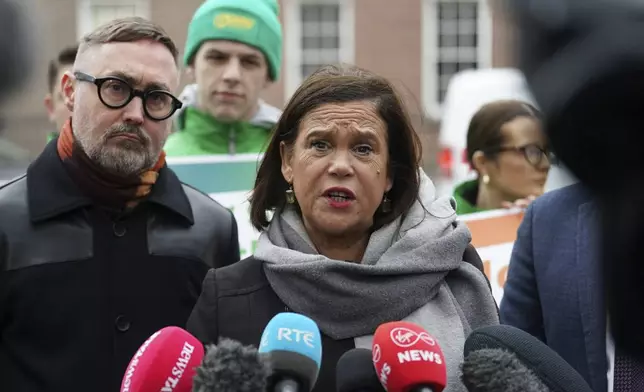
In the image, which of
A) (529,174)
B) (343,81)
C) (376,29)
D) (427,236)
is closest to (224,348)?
(427,236)

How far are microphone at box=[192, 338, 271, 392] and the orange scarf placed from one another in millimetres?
1240

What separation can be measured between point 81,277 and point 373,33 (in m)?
21.2

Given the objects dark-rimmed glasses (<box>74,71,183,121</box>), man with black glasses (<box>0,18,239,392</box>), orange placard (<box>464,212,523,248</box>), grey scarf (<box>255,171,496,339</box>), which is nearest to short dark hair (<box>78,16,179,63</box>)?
man with black glasses (<box>0,18,239,392</box>)

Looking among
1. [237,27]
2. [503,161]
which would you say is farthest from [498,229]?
[237,27]

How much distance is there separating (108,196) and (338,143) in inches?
28.8

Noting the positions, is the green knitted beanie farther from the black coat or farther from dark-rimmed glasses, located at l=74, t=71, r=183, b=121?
the black coat

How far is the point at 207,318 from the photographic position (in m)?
2.62

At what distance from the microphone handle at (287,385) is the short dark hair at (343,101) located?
105cm

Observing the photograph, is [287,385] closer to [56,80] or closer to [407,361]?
[407,361]

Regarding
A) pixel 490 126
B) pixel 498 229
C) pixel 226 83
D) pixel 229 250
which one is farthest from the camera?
pixel 490 126

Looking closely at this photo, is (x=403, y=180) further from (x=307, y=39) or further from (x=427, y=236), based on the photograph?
(x=307, y=39)

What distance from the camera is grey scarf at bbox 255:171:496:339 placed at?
2.61 m

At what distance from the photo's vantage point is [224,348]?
1.87m

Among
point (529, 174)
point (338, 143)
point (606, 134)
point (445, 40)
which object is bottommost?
point (445, 40)
